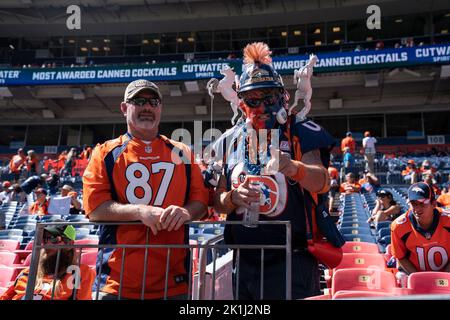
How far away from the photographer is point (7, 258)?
4797mm

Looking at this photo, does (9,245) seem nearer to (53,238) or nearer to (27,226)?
(27,226)

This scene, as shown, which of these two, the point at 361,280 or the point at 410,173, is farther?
the point at 410,173

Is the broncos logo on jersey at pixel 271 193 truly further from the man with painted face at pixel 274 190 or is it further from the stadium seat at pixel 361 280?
the stadium seat at pixel 361 280

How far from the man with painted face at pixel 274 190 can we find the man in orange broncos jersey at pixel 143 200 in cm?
27

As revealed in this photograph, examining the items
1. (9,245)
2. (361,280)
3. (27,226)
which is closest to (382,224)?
(361,280)

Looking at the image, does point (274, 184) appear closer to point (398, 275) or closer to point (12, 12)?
point (398, 275)

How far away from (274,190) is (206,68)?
51.1 feet

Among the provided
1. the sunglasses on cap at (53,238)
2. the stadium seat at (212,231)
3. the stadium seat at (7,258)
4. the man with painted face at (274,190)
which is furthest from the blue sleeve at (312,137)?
the stadium seat at (212,231)

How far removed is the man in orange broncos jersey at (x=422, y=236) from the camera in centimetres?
380

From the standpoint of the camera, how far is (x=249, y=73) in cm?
247

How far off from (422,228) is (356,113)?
1632 centimetres

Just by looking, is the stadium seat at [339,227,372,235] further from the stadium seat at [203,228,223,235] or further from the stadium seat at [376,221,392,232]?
the stadium seat at [203,228,223,235]

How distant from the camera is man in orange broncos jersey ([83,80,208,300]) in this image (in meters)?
2.23

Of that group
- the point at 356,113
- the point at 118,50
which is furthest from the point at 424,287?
the point at 118,50
